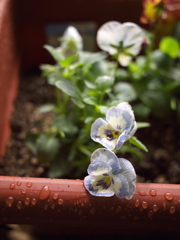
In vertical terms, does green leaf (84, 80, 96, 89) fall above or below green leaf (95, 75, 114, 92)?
below

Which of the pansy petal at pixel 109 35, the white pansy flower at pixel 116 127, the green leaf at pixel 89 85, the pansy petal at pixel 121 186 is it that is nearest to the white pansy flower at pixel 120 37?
the pansy petal at pixel 109 35

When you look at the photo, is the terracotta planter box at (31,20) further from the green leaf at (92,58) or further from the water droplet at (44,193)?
the water droplet at (44,193)

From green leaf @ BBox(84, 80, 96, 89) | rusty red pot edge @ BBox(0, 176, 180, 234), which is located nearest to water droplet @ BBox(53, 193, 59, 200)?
rusty red pot edge @ BBox(0, 176, 180, 234)

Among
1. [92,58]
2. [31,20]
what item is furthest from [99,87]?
[31,20]

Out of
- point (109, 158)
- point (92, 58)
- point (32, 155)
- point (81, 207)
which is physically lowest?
point (32, 155)

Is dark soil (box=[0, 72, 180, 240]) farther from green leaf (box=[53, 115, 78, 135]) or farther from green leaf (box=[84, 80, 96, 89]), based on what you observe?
green leaf (box=[84, 80, 96, 89])

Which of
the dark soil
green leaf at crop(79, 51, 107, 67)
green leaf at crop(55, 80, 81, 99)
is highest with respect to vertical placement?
green leaf at crop(79, 51, 107, 67)

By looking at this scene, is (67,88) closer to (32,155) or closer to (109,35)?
(109,35)
